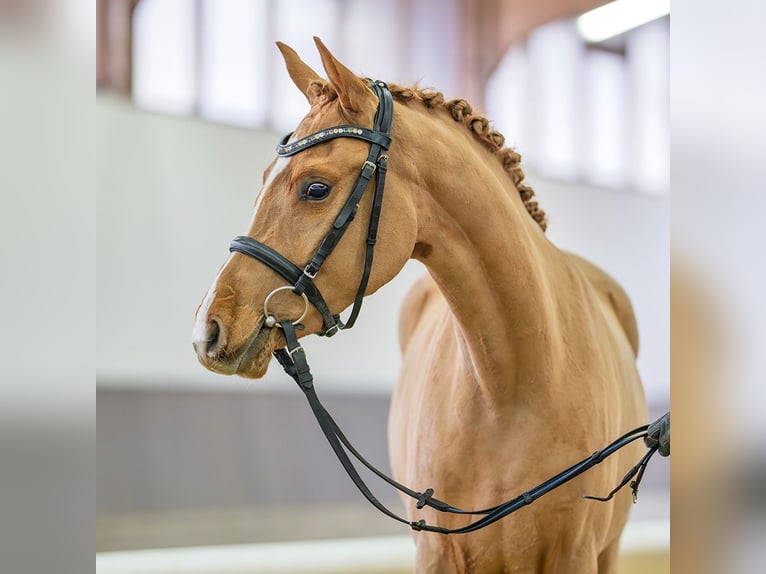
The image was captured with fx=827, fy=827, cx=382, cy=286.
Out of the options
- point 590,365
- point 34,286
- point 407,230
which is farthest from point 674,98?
point 590,365

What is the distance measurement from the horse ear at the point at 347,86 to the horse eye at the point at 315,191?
128 mm

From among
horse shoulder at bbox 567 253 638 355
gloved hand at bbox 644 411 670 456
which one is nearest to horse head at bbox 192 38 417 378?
gloved hand at bbox 644 411 670 456

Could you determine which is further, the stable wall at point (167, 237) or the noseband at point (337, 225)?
the stable wall at point (167, 237)

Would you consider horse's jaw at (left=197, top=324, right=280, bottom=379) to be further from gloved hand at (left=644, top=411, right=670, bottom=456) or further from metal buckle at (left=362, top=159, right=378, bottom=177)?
gloved hand at (left=644, top=411, right=670, bottom=456)

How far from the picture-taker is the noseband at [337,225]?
3.66 ft

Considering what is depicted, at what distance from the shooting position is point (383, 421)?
10.1 ft

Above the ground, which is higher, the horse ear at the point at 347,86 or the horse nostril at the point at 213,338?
the horse ear at the point at 347,86

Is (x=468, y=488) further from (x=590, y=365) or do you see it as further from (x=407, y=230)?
(x=407, y=230)

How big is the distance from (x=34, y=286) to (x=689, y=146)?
423 millimetres

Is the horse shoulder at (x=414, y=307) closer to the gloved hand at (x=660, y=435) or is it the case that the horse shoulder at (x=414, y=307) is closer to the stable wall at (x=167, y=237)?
the stable wall at (x=167, y=237)

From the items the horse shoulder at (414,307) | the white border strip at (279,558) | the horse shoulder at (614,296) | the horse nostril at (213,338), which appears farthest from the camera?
the white border strip at (279,558)

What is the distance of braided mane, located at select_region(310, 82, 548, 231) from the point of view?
128 cm

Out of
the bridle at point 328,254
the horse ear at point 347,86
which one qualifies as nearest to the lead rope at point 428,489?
the bridle at point 328,254

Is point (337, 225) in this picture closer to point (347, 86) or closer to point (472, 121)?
point (347, 86)
